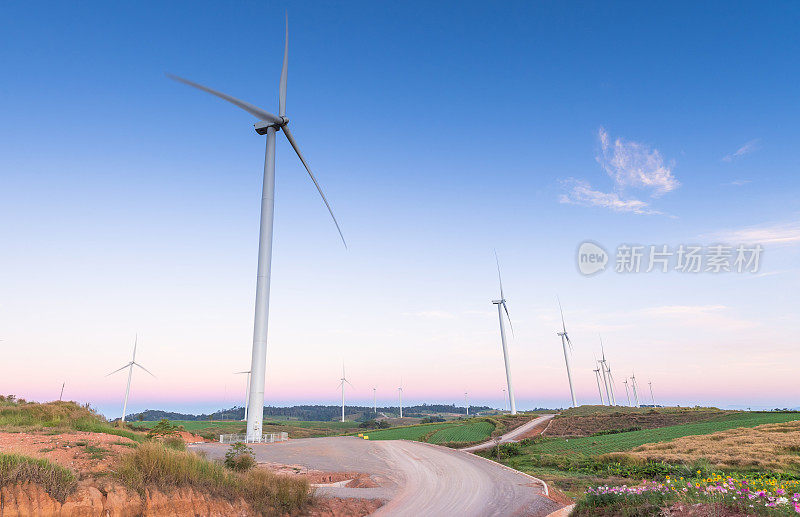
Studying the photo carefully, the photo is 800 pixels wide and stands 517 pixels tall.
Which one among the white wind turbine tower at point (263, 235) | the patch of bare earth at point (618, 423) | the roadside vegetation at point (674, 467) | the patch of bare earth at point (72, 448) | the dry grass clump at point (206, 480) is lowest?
the patch of bare earth at point (618, 423)

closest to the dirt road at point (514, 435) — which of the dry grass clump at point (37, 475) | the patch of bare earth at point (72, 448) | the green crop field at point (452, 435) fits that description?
the green crop field at point (452, 435)

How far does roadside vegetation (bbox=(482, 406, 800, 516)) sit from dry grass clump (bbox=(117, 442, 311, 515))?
11.8 metres

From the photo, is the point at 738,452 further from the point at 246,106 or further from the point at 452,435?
the point at 246,106

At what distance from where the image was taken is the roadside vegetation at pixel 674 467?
43.3 feet

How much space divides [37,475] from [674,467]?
34.6m

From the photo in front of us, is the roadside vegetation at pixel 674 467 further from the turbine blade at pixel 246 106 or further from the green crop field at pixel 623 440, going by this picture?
the turbine blade at pixel 246 106

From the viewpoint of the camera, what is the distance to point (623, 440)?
2042 inches

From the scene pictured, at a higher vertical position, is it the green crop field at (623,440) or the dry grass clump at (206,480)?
the dry grass clump at (206,480)

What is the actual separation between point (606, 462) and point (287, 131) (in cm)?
4596

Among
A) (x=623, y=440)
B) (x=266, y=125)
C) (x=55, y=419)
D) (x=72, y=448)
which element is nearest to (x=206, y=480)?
(x=72, y=448)

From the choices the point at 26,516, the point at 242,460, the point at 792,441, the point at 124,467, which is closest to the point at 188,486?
the point at 124,467

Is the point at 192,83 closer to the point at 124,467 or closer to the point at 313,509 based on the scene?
the point at 124,467

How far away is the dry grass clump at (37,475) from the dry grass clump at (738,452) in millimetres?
36870

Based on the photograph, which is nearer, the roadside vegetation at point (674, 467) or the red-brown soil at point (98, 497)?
the red-brown soil at point (98, 497)
